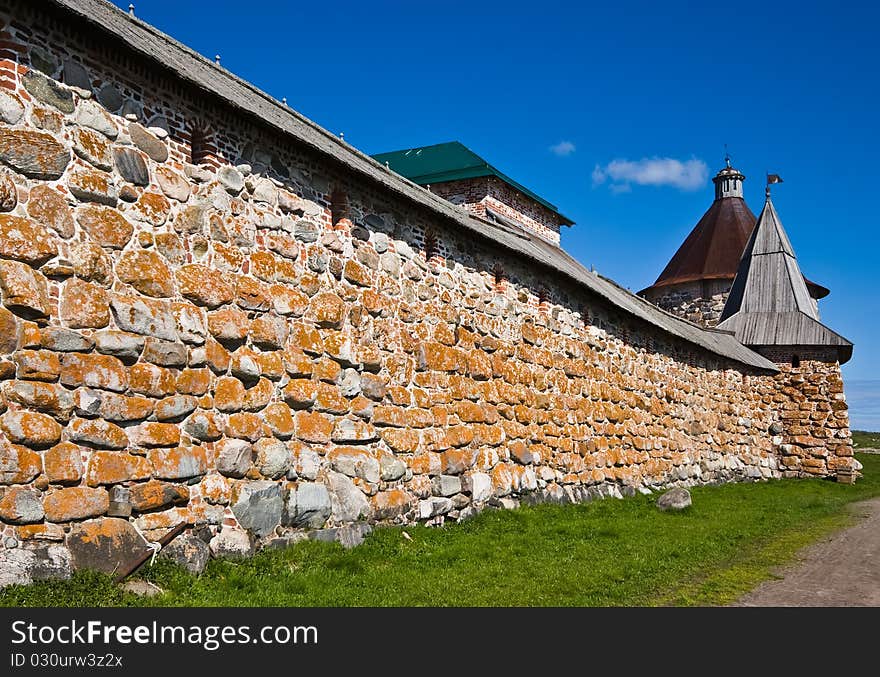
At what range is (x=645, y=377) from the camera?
13938mm

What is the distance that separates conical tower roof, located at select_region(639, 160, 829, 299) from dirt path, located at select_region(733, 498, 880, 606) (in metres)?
20.5

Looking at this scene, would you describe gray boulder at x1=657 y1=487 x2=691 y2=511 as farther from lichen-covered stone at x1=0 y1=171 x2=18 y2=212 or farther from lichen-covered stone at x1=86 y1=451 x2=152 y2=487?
lichen-covered stone at x1=0 y1=171 x2=18 y2=212

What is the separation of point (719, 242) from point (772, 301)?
28.2 ft

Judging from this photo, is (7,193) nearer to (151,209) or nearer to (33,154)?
(33,154)

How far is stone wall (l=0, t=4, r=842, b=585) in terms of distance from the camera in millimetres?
4859

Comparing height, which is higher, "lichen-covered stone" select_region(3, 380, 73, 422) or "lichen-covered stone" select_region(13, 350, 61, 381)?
"lichen-covered stone" select_region(13, 350, 61, 381)

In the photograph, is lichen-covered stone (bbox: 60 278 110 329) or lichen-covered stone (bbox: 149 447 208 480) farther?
lichen-covered stone (bbox: 149 447 208 480)

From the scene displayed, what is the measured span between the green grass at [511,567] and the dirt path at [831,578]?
224 mm

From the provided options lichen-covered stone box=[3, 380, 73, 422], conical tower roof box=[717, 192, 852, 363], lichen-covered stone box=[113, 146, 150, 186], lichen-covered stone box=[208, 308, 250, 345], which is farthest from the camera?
conical tower roof box=[717, 192, 852, 363]

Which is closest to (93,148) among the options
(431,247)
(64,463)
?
(64,463)

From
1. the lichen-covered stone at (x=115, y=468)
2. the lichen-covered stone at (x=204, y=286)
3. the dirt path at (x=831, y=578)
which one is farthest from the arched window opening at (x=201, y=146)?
the dirt path at (x=831, y=578)

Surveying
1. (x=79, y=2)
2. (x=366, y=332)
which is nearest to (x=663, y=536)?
(x=366, y=332)

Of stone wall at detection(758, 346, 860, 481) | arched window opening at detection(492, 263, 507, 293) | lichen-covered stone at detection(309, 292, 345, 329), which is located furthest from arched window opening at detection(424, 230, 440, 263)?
stone wall at detection(758, 346, 860, 481)

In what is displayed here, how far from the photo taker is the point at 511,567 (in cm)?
678
